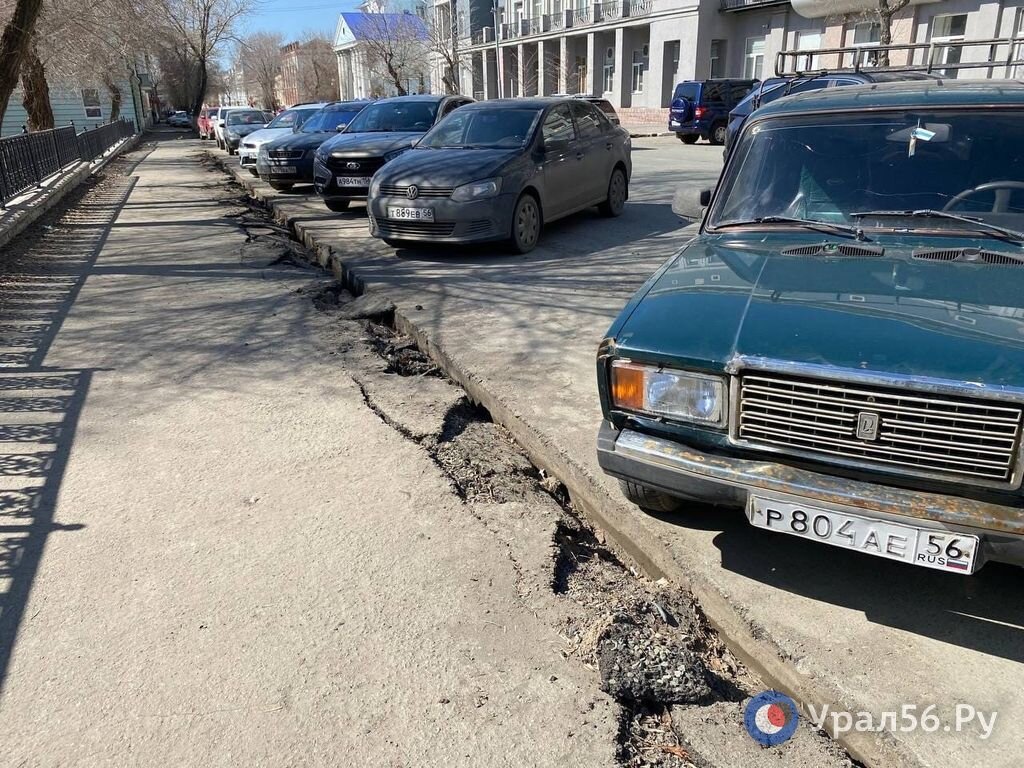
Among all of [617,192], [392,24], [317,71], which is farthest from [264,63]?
[617,192]

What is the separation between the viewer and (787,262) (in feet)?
10.6

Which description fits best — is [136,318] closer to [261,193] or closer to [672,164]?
[261,193]

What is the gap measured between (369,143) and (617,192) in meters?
3.83

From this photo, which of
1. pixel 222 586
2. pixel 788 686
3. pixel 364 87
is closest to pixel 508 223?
pixel 222 586

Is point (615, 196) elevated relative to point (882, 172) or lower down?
lower down

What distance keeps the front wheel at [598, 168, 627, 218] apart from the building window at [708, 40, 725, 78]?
30265mm

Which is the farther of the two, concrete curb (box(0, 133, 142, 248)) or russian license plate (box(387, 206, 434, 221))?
concrete curb (box(0, 133, 142, 248))

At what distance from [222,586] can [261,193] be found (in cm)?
1416

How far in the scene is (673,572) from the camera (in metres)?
3.13

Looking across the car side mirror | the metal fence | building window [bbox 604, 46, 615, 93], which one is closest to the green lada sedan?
the car side mirror

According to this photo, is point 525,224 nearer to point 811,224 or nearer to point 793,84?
→ point 793,84

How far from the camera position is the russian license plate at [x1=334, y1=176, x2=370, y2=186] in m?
11.5

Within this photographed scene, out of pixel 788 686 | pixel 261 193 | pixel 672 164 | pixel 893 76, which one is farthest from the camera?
pixel 672 164

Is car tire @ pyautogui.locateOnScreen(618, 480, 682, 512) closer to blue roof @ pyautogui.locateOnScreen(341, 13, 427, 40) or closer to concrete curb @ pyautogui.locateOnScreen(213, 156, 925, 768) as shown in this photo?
concrete curb @ pyautogui.locateOnScreen(213, 156, 925, 768)
